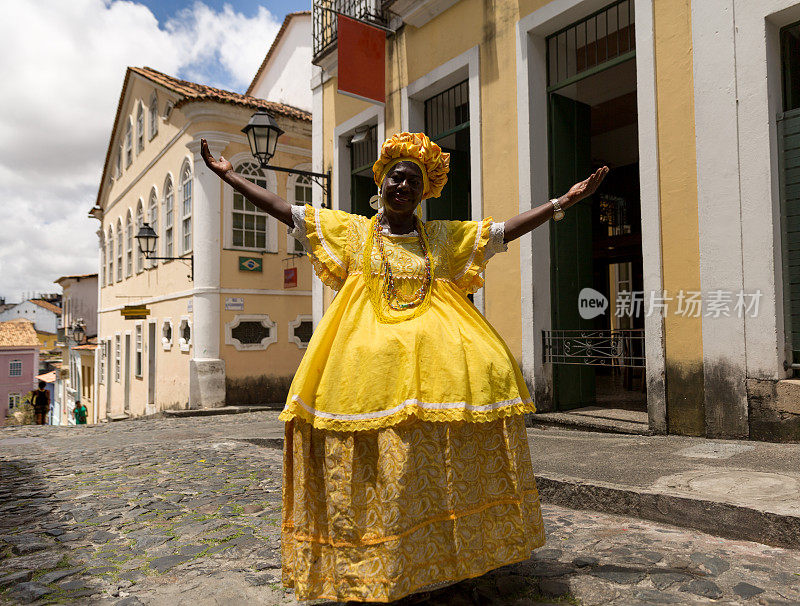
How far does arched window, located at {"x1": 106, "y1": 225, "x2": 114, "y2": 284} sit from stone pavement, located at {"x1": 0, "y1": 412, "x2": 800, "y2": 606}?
20.2m

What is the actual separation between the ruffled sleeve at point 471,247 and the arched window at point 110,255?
23645 millimetres

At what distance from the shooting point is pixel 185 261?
15.4 metres

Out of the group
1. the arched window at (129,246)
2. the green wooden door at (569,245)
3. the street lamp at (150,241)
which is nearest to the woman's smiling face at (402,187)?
the green wooden door at (569,245)

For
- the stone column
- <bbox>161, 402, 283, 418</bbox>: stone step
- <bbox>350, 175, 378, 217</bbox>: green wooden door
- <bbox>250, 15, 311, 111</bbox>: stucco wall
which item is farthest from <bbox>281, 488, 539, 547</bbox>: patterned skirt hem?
<bbox>250, 15, 311, 111</bbox>: stucco wall

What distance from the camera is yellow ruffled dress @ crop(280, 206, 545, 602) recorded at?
225 centimetres

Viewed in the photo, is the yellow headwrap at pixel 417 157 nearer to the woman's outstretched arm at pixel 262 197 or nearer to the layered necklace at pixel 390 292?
the layered necklace at pixel 390 292

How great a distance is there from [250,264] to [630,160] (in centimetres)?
921

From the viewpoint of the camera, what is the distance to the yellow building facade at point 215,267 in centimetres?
1441

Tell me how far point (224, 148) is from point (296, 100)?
4.46m

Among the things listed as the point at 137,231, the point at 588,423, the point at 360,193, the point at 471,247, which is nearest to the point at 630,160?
the point at 360,193

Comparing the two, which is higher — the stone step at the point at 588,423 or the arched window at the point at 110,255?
the arched window at the point at 110,255

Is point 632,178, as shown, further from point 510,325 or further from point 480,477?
point 480,477

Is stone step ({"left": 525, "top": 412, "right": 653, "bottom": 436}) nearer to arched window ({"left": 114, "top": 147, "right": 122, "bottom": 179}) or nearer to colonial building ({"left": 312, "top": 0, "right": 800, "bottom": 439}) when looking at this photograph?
colonial building ({"left": 312, "top": 0, "right": 800, "bottom": 439})

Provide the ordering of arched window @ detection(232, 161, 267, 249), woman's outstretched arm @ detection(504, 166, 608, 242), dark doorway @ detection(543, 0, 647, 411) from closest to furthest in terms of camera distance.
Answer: woman's outstretched arm @ detection(504, 166, 608, 242)
dark doorway @ detection(543, 0, 647, 411)
arched window @ detection(232, 161, 267, 249)
